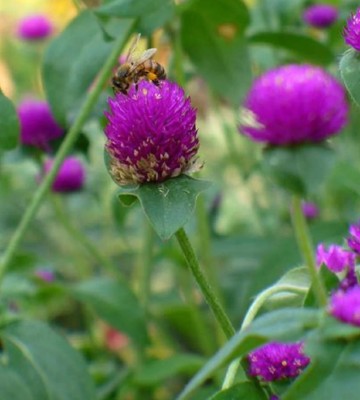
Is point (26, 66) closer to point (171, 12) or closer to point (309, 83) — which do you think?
point (171, 12)

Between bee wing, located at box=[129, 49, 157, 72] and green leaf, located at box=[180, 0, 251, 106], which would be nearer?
bee wing, located at box=[129, 49, 157, 72]

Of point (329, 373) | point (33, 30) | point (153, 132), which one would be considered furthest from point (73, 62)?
point (33, 30)

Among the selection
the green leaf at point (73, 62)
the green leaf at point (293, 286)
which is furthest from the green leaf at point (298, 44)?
the green leaf at point (293, 286)

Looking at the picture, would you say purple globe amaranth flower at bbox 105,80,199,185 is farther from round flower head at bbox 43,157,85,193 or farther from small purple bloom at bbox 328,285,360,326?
round flower head at bbox 43,157,85,193

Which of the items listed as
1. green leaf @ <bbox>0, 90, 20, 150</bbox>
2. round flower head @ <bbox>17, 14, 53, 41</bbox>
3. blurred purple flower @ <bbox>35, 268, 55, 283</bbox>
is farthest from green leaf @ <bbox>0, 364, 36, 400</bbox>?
round flower head @ <bbox>17, 14, 53, 41</bbox>

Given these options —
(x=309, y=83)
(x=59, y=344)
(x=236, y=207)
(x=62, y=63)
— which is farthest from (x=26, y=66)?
A: (x=309, y=83)

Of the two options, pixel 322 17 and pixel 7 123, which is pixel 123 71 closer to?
pixel 7 123
